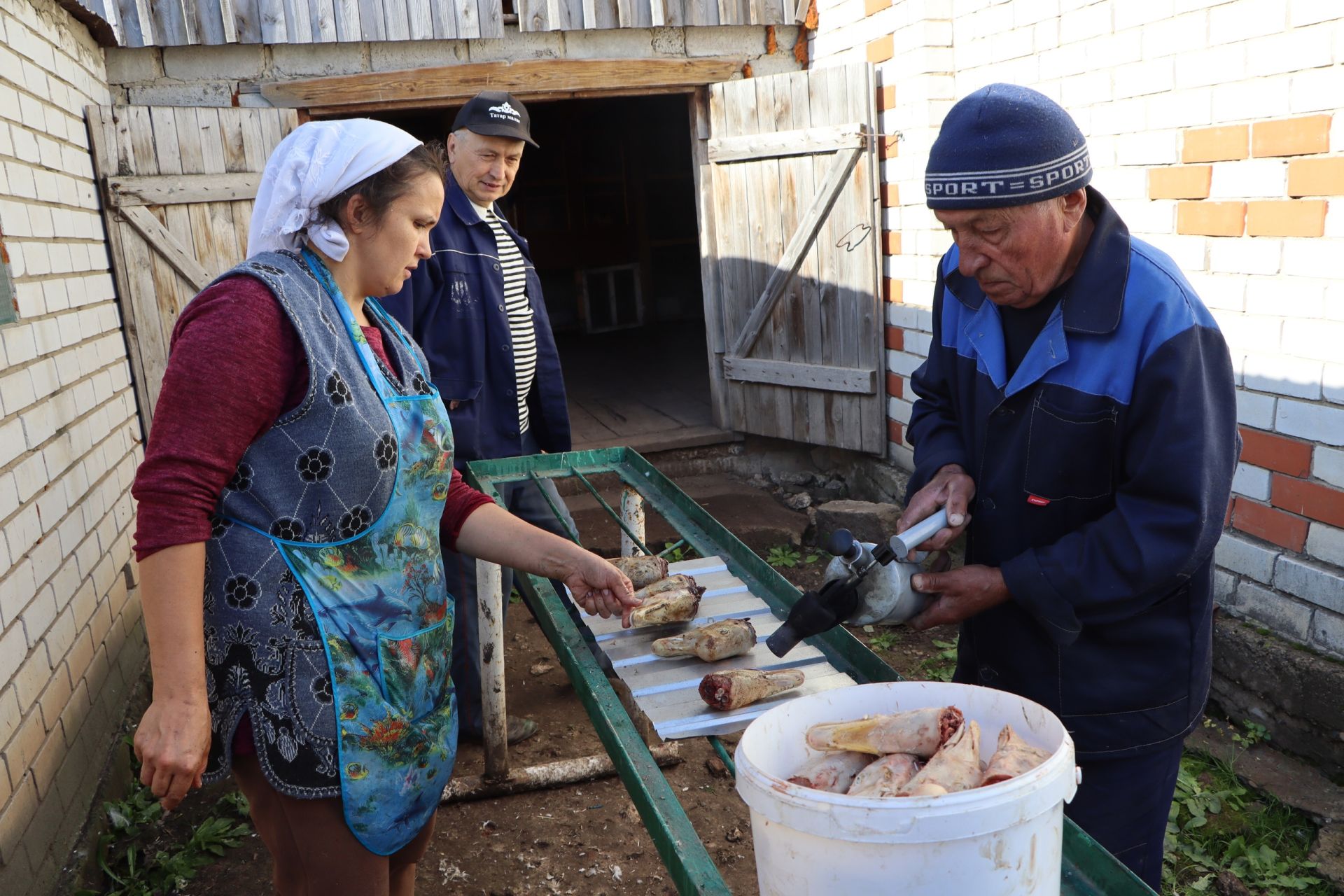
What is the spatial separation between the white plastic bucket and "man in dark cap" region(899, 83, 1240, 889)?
606mm

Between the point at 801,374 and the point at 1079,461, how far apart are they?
16.6ft

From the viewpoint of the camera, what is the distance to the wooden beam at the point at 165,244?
227 inches

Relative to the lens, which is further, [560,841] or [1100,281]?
[560,841]

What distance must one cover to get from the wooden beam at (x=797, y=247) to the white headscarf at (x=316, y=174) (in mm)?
4791

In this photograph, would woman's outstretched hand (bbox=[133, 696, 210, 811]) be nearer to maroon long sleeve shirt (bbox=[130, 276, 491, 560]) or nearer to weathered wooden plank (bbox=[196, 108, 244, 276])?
maroon long sleeve shirt (bbox=[130, 276, 491, 560])

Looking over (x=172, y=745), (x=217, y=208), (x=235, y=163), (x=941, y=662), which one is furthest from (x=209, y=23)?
(x=172, y=745)

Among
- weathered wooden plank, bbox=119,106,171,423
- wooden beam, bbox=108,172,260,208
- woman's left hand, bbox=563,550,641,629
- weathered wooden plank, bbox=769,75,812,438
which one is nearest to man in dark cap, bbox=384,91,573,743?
woman's left hand, bbox=563,550,641,629

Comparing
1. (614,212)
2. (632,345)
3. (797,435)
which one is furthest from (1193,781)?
(614,212)

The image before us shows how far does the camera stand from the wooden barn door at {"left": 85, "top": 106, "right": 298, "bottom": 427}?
225 inches

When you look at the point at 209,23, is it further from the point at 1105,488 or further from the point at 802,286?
the point at 1105,488

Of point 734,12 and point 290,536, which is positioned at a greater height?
point 734,12

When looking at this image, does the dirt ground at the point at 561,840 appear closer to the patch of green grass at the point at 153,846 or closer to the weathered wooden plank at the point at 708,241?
the patch of green grass at the point at 153,846

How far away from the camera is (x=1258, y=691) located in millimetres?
3852

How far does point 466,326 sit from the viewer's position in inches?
154
